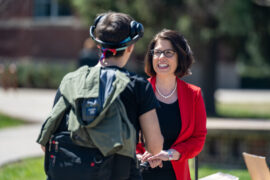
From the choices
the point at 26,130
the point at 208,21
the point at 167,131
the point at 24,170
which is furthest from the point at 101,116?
the point at 208,21

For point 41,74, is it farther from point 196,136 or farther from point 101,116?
point 101,116

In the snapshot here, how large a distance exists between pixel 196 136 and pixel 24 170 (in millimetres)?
4334

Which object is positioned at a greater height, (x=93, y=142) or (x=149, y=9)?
(x=93, y=142)

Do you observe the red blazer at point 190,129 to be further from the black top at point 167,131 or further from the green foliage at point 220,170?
the green foliage at point 220,170

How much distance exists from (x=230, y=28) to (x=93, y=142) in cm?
1059

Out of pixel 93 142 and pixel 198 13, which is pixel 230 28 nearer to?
pixel 198 13

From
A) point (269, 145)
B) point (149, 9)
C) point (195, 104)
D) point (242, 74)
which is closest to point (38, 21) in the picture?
point (242, 74)

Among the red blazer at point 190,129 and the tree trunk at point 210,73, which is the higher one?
the red blazer at point 190,129

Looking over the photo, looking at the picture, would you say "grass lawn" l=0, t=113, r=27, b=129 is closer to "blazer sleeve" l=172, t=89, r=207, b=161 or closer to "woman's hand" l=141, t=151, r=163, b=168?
Answer: "blazer sleeve" l=172, t=89, r=207, b=161

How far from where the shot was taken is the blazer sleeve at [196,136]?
3254 millimetres

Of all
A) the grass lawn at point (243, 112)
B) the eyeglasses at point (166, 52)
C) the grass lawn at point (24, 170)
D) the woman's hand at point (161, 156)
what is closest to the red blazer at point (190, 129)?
the woman's hand at point (161, 156)

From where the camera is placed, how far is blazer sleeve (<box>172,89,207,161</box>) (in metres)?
3.25

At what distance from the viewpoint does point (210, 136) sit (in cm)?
793

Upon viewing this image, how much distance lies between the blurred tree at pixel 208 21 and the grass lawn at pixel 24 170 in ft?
22.1
